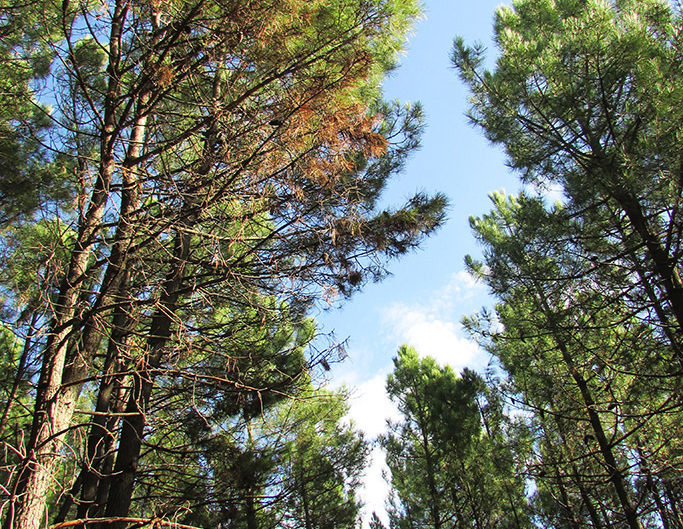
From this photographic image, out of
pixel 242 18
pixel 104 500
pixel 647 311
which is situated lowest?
pixel 104 500

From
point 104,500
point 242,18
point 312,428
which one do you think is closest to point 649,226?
point 242,18

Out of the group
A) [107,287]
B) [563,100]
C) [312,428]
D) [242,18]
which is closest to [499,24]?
[563,100]

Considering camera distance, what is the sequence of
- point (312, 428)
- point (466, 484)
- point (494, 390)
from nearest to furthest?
1. point (312, 428)
2. point (466, 484)
3. point (494, 390)

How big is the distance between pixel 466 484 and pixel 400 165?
7.38 meters

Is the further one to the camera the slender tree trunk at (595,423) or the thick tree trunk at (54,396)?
the slender tree trunk at (595,423)

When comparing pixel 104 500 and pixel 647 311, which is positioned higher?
pixel 647 311

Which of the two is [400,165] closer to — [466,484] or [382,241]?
[382,241]

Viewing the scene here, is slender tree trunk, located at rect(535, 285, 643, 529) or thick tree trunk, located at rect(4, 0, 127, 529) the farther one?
slender tree trunk, located at rect(535, 285, 643, 529)

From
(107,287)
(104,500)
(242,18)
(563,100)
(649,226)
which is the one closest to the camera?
(107,287)

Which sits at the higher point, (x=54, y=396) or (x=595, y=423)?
(x=595, y=423)

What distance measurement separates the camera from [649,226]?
4125 mm

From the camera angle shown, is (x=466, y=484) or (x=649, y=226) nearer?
(x=649, y=226)

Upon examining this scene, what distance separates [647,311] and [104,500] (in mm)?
5422

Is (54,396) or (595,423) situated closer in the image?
(54,396)
